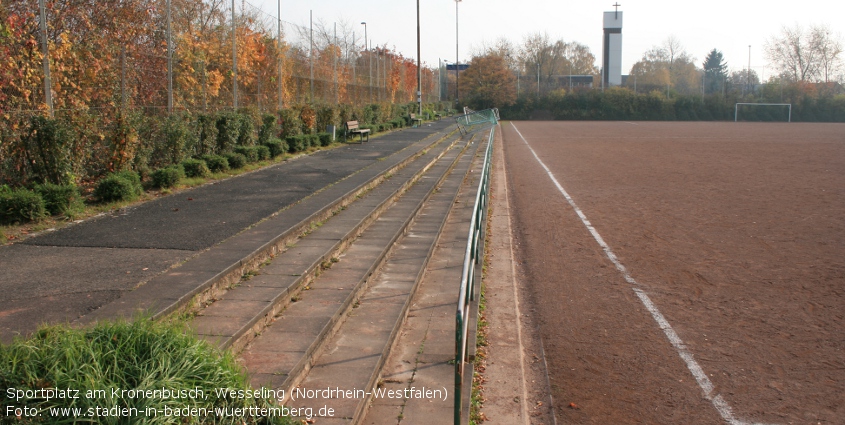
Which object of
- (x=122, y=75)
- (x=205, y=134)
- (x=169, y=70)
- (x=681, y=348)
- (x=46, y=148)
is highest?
(x=169, y=70)

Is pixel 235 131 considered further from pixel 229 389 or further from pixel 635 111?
pixel 635 111

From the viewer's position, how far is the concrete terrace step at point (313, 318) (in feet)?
15.6

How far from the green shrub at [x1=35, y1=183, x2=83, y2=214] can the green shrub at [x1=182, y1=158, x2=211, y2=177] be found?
3.93 metres

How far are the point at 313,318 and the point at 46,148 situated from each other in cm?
638

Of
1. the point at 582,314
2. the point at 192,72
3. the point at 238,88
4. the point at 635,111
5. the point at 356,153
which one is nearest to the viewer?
the point at 582,314

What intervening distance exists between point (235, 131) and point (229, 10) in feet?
17.6

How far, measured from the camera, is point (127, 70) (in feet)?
43.0

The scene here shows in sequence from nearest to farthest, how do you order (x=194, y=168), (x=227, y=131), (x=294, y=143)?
(x=194, y=168) → (x=227, y=131) → (x=294, y=143)

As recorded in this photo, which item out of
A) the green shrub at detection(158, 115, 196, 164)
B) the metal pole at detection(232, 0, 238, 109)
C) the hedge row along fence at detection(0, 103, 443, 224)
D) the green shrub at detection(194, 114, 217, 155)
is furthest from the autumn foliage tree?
the green shrub at detection(158, 115, 196, 164)

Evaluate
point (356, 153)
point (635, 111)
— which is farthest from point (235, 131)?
point (635, 111)

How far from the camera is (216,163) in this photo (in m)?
14.2

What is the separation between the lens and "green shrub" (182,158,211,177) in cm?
1329

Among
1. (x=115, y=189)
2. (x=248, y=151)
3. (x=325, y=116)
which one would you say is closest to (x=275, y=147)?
(x=248, y=151)

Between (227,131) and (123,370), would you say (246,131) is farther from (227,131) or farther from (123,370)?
(123,370)
